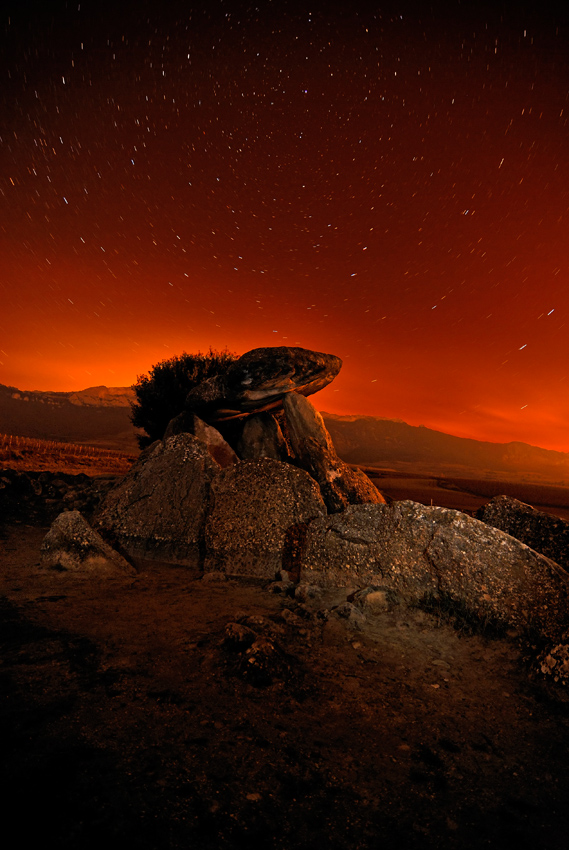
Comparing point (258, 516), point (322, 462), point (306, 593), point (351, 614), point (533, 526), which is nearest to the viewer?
point (351, 614)

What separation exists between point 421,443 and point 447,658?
655 feet

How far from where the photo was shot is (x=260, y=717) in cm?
284

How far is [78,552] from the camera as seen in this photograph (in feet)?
19.7

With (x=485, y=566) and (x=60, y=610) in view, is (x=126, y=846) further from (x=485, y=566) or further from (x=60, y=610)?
(x=485, y=566)

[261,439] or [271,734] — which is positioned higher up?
[261,439]

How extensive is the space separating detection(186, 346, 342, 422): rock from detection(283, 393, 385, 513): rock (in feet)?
2.11

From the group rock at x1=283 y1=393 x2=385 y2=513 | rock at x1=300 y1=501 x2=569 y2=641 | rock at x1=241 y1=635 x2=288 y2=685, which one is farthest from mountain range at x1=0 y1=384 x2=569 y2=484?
rock at x1=241 y1=635 x2=288 y2=685

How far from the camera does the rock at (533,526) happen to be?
5.37 metres

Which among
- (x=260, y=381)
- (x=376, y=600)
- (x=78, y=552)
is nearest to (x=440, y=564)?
(x=376, y=600)

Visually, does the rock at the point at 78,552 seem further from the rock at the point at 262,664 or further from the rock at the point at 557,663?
the rock at the point at 557,663

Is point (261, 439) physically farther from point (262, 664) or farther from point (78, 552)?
point (262, 664)

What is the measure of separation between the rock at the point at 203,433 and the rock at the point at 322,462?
7.07 feet

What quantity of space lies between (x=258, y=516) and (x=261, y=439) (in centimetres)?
717

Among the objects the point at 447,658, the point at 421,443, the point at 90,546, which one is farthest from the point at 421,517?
the point at 421,443
